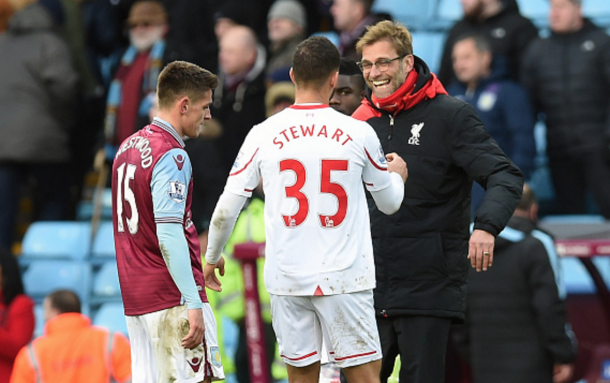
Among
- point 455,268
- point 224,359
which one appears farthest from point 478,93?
point 455,268

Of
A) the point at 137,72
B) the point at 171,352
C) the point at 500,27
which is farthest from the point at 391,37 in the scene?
the point at 137,72

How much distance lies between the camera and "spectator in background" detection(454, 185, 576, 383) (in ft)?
25.1

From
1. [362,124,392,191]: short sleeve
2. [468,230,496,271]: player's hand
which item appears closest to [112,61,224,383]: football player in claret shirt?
[362,124,392,191]: short sleeve

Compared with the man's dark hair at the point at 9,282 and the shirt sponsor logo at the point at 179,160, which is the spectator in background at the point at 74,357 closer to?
the man's dark hair at the point at 9,282

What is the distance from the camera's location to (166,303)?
5504 millimetres

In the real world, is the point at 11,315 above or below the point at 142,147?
below

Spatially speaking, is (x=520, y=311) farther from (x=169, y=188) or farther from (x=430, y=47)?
(x=430, y=47)

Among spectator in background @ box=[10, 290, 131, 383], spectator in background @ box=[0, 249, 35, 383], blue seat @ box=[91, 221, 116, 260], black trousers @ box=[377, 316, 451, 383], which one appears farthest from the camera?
blue seat @ box=[91, 221, 116, 260]

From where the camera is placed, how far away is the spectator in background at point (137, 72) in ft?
37.2

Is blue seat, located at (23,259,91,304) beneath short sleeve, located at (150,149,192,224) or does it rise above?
beneath

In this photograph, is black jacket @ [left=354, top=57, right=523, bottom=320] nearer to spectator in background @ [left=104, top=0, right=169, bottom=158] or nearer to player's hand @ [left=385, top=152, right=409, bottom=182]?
player's hand @ [left=385, top=152, right=409, bottom=182]

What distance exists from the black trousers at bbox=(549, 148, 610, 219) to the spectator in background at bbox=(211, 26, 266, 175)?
2.77m

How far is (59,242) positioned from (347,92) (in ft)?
18.5

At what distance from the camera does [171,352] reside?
18.0ft
